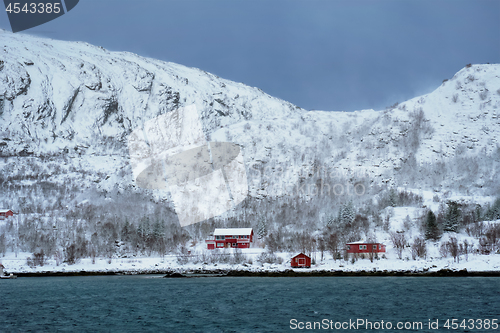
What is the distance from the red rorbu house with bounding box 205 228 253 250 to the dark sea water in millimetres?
42456

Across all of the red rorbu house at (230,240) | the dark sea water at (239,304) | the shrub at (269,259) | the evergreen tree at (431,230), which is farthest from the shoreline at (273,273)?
the evergreen tree at (431,230)

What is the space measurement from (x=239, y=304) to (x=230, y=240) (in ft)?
204

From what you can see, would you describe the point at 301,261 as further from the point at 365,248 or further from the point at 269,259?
the point at 365,248

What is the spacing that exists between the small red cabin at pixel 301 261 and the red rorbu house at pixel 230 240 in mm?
26610

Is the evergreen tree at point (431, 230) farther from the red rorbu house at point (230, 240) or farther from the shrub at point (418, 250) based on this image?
the red rorbu house at point (230, 240)

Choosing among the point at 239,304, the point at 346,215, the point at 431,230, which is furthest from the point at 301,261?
the point at 346,215

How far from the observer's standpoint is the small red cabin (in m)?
77.3

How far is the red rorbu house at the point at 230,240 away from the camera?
103500 millimetres

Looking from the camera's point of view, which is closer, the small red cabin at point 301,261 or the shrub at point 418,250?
the small red cabin at point 301,261

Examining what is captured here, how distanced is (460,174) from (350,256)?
3813 inches

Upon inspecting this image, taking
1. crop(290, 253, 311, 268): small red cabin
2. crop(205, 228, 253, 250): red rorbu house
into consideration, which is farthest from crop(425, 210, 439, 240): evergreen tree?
crop(205, 228, 253, 250): red rorbu house

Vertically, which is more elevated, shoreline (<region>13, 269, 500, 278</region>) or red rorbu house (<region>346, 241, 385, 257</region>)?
red rorbu house (<region>346, 241, 385, 257</region>)

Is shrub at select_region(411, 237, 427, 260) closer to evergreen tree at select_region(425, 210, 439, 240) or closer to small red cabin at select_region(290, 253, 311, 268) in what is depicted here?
evergreen tree at select_region(425, 210, 439, 240)

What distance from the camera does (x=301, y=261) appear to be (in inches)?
3061
